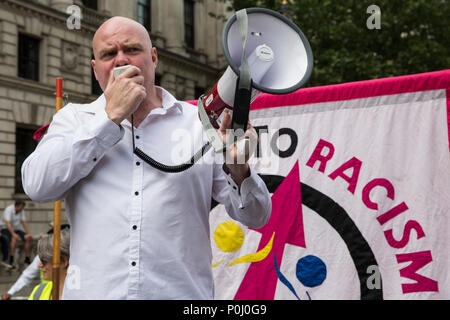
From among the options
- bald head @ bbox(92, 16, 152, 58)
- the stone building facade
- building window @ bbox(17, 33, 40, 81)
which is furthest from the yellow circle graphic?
building window @ bbox(17, 33, 40, 81)

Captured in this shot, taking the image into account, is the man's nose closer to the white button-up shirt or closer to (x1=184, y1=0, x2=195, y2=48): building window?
the white button-up shirt

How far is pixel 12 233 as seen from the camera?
1271cm

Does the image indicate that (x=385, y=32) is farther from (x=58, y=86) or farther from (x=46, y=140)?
(x=46, y=140)

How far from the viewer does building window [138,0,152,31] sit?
70.9ft

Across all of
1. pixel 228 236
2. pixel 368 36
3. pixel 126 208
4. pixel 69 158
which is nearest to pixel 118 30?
pixel 69 158

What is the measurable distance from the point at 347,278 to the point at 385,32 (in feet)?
42.2

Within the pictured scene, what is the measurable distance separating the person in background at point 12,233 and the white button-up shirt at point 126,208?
11.7m

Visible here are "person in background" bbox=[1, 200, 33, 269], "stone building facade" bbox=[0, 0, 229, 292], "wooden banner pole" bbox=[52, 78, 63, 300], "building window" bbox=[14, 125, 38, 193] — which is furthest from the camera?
"building window" bbox=[14, 125, 38, 193]

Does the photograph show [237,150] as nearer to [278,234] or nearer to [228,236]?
[278,234]

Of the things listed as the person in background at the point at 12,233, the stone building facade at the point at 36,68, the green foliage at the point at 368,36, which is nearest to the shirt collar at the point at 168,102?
the person in background at the point at 12,233

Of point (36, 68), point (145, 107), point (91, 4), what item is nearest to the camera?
point (145, 107)

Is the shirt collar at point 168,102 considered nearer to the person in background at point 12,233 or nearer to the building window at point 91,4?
the person in background at point 12,233

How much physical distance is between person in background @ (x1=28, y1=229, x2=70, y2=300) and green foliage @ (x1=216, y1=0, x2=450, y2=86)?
11.0m

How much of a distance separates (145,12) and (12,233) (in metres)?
11.9
